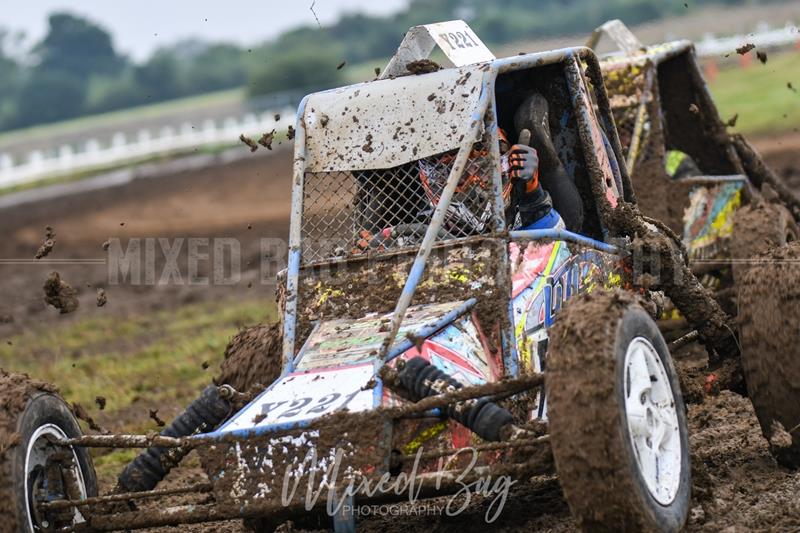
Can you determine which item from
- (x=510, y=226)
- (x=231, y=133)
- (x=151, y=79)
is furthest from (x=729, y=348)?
(x=151, y=79)

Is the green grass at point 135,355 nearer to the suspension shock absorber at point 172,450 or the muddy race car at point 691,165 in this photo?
the suspension shock absorber at point 172,450

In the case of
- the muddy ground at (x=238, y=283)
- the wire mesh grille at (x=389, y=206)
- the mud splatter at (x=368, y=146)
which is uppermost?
the mud splatter at (x=368, y=146)

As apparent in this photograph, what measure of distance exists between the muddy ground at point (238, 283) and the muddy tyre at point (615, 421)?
12.2 inches

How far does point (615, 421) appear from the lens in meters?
4.33

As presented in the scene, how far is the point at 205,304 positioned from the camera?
14555 mm

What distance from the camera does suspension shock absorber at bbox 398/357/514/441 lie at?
479cm

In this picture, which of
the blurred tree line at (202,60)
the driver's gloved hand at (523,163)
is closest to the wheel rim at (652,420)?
the driver's gloved hand at (523,163)

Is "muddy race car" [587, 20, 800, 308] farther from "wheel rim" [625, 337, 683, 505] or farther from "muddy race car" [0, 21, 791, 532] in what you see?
"wheel rim" [625, 337, 683, 505]

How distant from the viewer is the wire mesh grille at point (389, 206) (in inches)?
234

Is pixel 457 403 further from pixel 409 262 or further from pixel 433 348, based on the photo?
pixel 409 262

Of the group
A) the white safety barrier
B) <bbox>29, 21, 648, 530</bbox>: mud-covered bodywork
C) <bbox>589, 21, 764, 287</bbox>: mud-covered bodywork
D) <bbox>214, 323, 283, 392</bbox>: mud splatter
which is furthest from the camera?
the white safety barrier

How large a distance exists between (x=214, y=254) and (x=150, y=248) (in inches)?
66.2

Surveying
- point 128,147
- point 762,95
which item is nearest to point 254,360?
point 762,95

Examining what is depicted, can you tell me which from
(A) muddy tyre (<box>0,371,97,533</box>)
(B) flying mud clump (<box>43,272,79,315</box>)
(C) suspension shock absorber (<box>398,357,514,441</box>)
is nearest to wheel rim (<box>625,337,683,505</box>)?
(C) suspension shock absorber (<box>398,357,514,441</box>)
